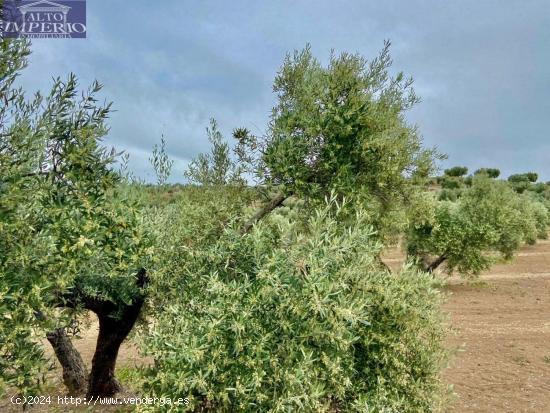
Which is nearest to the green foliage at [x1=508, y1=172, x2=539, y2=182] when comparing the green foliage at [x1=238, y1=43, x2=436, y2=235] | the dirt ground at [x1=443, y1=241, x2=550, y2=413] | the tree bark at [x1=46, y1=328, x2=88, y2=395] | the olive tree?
the dirt ground at [x1=443, y1=241, x2=550, y2=413]

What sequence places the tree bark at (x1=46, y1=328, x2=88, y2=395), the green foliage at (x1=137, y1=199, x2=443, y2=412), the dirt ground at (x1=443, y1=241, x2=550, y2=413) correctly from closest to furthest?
the green foliage at (x1=137, y1=199, x2=443, y2=412) < the tree bark at (x1=46, y1=328, x2=88, y2=395) < the dirt ground at (x1=443, y1=241, x2=550, y2=413)

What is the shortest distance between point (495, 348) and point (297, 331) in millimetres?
16854

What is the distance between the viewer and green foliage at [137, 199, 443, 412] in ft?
20.8

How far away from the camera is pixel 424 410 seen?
7.83 metres

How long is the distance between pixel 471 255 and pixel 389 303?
26.3 m

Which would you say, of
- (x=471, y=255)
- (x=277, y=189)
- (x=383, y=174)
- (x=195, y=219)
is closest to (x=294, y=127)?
(x=277, y=189)

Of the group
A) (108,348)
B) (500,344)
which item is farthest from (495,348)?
(108,348)

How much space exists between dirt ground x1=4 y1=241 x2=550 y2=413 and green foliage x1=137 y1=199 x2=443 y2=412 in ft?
3.79

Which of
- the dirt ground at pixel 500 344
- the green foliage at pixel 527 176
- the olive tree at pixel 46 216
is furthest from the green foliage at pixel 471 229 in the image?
the green foliage at pixel 527 176

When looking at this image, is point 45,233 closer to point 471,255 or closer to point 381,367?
point 381,367

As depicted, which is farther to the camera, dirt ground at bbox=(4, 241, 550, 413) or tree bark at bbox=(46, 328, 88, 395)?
dirt ground at bbox=(4, 241, 550, 413)

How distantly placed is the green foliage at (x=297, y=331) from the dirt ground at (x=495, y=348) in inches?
45.5

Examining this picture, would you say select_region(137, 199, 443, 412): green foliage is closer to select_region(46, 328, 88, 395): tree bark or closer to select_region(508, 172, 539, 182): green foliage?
select_region(46, 328, 88, 395): tree bark

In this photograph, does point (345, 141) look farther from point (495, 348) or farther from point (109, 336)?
point (495, 348)
